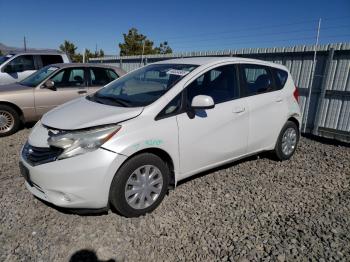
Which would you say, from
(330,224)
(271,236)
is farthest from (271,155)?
(271,236)

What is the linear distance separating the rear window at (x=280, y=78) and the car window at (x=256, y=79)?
0.15 metres

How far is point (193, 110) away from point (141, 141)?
2.55ft

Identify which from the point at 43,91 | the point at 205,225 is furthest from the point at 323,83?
the point at 43,91

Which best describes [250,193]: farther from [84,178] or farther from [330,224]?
[84,178]

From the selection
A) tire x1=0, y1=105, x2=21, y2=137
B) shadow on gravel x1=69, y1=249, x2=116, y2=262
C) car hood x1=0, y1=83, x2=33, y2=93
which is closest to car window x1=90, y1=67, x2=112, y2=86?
car hood x1=0, y1=83, x2=33, y2=93

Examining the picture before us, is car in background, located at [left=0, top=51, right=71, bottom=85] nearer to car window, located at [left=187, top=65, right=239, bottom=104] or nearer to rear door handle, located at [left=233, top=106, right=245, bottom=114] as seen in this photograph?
car window, located at [left=187, top=65, right=239, bottom=104]

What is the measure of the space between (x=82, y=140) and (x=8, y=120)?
4.39m

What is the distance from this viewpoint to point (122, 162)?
281cm

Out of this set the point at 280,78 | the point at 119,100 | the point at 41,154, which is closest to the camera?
the point at 41,154

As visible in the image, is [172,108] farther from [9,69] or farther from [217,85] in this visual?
[9,69]

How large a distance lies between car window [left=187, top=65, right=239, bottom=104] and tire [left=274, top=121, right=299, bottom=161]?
1.38 metres

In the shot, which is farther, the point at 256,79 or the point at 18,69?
the point at 18,69

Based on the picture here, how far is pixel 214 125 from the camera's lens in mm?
3508

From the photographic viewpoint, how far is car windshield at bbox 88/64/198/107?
3330 millimetres
